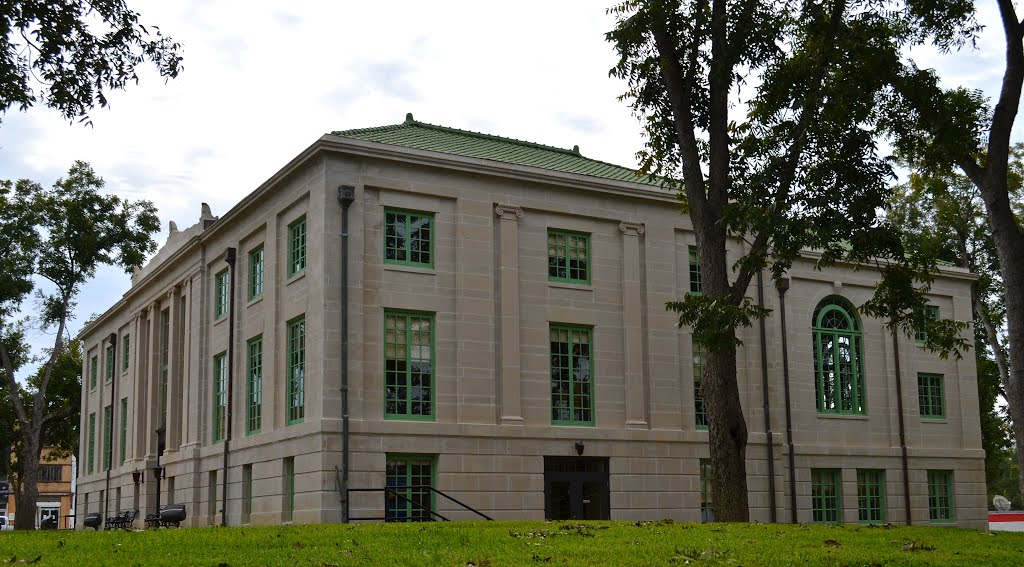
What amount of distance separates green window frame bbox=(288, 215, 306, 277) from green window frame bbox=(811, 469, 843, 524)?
16.9 metres

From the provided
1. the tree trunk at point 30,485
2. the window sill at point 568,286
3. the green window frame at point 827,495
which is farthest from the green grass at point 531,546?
the tree trunk at point 30,485

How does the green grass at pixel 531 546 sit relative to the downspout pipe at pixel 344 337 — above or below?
below

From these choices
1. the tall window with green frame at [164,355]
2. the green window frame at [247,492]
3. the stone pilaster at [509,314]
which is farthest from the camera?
the tall window with green frame at [164,355]

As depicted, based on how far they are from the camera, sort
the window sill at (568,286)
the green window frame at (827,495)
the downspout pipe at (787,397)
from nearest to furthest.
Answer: the window sill at (568,286)
the downspout pipe at (787,397)
the green window frame at (827,495)

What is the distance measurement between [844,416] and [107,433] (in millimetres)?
29696

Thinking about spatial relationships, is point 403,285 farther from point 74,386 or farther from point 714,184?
point 74,386

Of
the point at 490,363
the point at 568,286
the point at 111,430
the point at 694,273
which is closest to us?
the point at 490,363

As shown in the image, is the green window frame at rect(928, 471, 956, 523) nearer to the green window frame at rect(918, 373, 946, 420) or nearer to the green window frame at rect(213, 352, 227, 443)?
the green window frame at rect(918, 373, 946, 420)

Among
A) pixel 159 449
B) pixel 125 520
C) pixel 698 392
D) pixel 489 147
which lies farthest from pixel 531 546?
pixel 159 449

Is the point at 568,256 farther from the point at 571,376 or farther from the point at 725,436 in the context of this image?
the point at 725,436

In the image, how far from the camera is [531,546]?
14617 millimetres

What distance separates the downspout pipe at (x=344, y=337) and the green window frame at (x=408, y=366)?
1144 millimetres

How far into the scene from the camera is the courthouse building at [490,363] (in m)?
27.3

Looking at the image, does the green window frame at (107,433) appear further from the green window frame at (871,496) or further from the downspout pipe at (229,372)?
the green window frame at (871,496)
